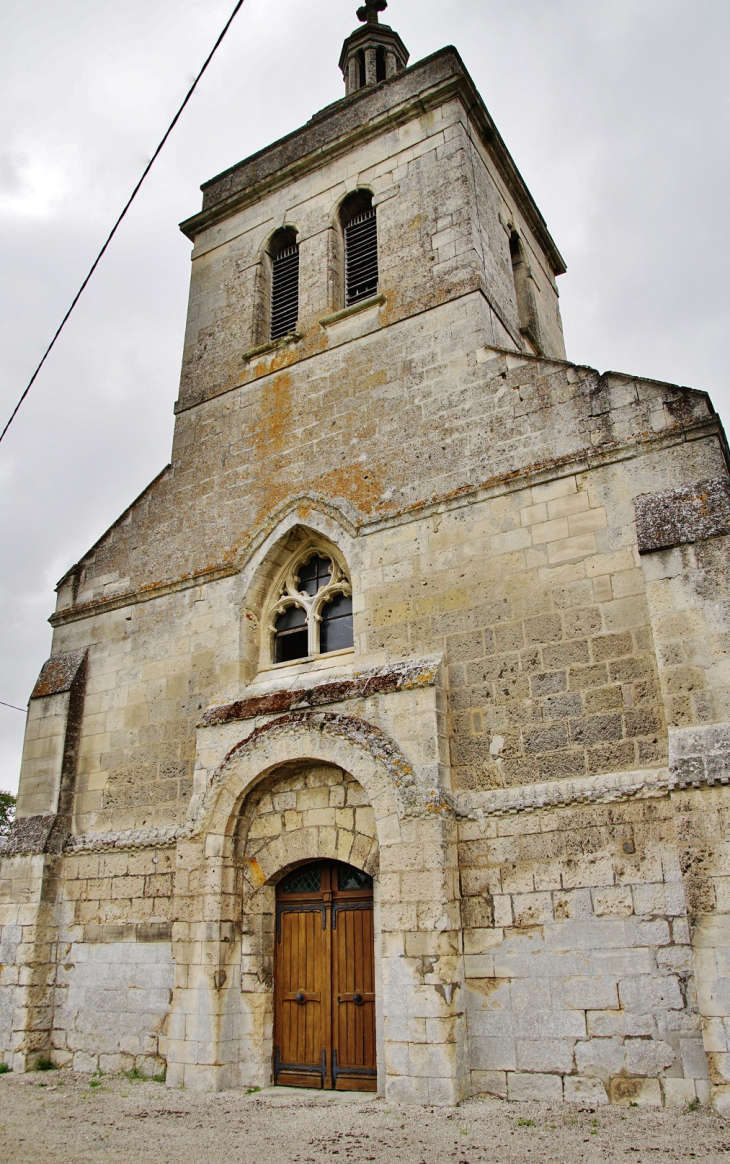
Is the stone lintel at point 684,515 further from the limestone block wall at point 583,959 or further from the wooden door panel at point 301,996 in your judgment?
the wooden door panel at point 301,996

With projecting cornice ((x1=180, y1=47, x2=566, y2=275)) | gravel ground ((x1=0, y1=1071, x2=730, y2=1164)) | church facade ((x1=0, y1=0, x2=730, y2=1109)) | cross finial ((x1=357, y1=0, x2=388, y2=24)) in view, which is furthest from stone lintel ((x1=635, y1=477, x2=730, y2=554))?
cross finial ((x1=357, y1=0, x2=388, y2=24))

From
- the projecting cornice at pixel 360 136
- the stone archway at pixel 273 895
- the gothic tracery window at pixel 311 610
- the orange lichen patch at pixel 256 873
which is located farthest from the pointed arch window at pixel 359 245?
the orange lichen patch at pixel 256 873

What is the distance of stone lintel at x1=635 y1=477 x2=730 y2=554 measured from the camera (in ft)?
19.9

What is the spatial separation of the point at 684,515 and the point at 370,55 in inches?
421

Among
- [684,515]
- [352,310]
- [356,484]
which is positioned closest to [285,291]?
[352,310]

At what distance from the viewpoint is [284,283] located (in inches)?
419

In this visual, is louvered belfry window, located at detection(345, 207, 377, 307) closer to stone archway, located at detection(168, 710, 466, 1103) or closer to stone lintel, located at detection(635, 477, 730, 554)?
stone lintel, located at detection(635, 477, 730, 554)

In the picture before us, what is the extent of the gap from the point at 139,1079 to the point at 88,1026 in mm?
891

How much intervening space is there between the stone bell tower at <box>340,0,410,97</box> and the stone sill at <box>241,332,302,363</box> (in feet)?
19.0

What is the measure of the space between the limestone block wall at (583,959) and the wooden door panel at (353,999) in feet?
3.33

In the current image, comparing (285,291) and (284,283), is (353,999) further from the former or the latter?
(284,283)

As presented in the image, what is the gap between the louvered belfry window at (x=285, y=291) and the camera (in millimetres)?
10355

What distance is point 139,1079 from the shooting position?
728 cm

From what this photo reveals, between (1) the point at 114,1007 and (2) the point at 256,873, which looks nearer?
(2) the point at 256,873
